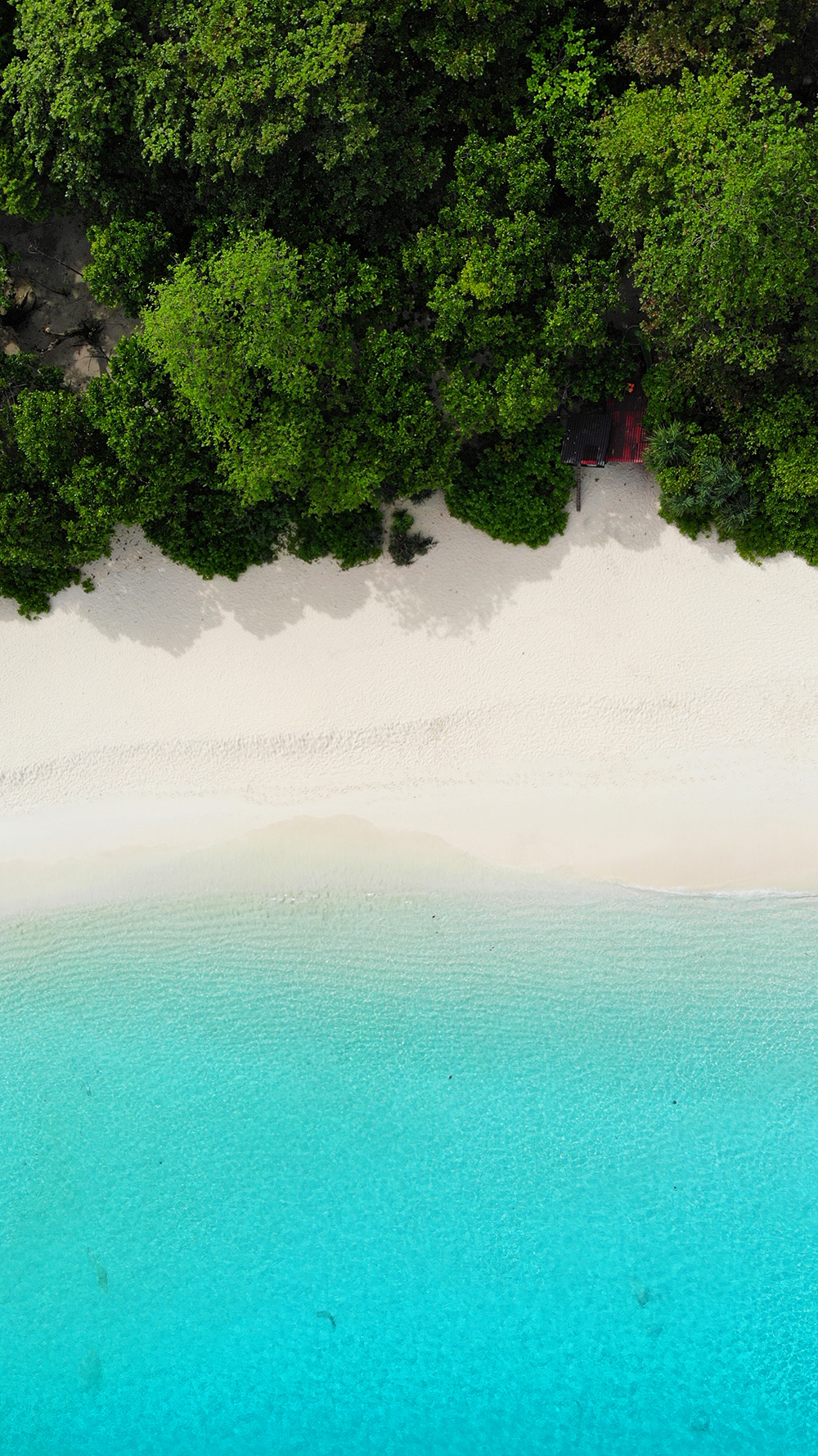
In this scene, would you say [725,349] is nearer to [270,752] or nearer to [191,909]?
[270,752]

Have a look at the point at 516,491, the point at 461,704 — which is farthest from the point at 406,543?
the point at 461,704

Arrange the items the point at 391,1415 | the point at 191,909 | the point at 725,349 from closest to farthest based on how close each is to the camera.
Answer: the point at 725,349 → the point at 391,1415 → the point at 191,909

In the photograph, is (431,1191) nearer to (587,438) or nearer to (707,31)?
(587,438)

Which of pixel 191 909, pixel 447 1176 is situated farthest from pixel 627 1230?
pixel 191 909

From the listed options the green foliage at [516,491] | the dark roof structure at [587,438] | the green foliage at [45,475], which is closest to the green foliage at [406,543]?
the green foliage at [516,491]

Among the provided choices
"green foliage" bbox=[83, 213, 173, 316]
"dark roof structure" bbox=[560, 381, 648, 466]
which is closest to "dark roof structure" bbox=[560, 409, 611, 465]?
"dark roof structure" bbox=[560, 381, 648, 466]

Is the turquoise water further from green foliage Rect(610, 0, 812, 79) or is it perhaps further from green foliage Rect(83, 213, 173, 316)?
green foliage Rect(610, 0, 812, 79)
